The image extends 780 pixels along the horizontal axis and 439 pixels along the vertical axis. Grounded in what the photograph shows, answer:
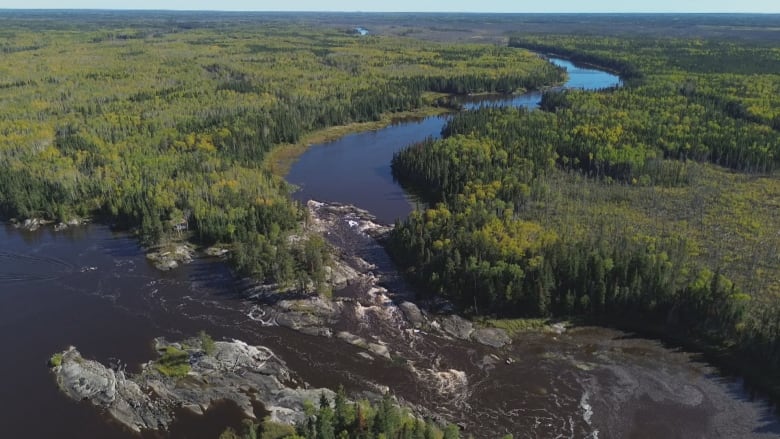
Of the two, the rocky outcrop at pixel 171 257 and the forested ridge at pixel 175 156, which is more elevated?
the forested ridge at pixel 175 156

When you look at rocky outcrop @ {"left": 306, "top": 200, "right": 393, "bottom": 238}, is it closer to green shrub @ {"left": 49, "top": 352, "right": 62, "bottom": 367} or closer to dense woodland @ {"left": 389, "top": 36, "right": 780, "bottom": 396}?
dense woodland @ {"left": 389, "top": 36, "right": 780, "bottom": 396}

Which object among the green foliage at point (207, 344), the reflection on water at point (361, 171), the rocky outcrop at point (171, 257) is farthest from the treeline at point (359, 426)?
the reflection on water at point (361, 171)

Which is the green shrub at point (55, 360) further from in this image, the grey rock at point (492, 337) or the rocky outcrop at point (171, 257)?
the grey rock at point (492, 337)

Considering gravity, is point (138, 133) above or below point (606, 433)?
above

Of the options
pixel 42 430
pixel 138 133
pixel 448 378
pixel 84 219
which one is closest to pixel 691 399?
pixel 448 378

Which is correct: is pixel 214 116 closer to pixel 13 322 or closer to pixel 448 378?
pixel 13 322

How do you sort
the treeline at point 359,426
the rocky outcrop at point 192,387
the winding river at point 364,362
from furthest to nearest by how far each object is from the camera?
1. the rocky outcrop at point 192,387
2. the winding river at point 364,362
3. the treeline at point 359,426

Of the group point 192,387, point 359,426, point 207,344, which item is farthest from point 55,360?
point 359,426

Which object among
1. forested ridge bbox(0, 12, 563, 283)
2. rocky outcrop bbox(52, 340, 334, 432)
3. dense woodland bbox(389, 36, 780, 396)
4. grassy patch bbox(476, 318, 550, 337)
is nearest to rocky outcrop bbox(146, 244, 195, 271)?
forested ridge bbox(0, 12, 563, 283)
